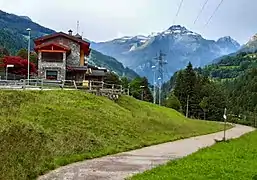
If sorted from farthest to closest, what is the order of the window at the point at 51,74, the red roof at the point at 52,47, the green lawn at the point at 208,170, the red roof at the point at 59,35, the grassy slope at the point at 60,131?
1. the red roof at the point at 59,35
2. the window at the point at 51,74
3. the red roof at the point at 52,47
4. the grassy slope at the point at 60,131
5. the green lawn at the point at 208,170

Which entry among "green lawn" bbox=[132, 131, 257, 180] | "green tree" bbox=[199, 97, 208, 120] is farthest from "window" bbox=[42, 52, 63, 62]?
"green tree" bbox=[199, 97, 208, 120]

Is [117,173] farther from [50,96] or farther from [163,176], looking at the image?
[50,96]

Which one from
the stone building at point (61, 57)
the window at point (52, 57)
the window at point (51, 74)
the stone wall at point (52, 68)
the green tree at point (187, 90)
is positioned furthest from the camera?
the green tree at point (187, 90)

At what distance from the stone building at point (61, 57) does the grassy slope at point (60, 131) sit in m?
20.9

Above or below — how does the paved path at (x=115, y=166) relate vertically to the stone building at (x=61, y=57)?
below


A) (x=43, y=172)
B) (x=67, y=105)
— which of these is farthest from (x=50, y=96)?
(x=43, y=172)

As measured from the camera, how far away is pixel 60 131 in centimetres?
2505

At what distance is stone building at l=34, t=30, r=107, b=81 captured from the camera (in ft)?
194

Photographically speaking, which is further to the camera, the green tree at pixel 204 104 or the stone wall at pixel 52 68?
the green tree at pixel 204 104

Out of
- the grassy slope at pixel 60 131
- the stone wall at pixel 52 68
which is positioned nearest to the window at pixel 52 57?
the stone wall at pixel 52 68

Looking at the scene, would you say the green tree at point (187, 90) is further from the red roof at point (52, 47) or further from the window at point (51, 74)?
the red roof at point (52, 47)

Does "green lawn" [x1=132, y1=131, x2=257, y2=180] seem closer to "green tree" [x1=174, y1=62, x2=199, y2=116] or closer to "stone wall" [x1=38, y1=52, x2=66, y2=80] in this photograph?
"stone wall" [x1=38, y1=52, x2=66, y2=80]

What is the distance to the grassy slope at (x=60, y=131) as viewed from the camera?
55.0ft

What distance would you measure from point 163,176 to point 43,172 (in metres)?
4.54
